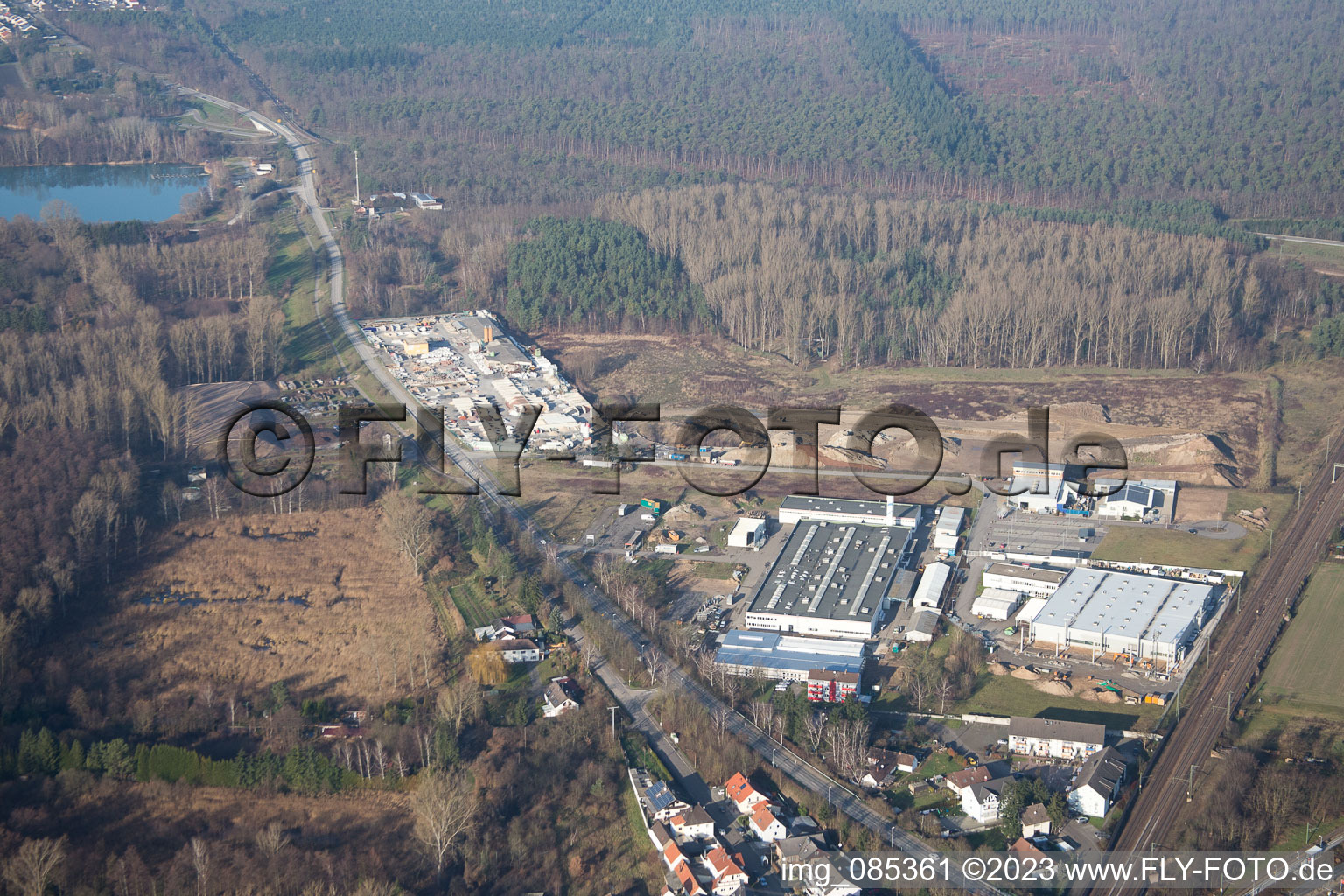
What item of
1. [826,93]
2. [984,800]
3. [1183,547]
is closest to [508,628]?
[984,800]

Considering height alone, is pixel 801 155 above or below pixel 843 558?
above

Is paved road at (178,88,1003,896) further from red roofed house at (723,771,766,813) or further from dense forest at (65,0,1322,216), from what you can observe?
dense forest at (65,0,1322,216)

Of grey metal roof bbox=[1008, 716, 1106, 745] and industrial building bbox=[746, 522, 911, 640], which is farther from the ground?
industrial building bbox=[746, 522, 911, 640]

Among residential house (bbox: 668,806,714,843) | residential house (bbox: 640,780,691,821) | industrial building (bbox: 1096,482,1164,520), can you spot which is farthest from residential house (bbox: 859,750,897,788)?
industrial building (bbox: 1096,482,1164,520)

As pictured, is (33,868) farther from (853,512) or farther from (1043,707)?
(853,512)

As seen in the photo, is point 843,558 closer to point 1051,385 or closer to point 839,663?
point 839,663

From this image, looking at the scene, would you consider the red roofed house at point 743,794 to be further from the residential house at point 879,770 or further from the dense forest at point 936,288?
the dense forest at point 936,288

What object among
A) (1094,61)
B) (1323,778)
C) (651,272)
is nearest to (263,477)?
(651,272)
